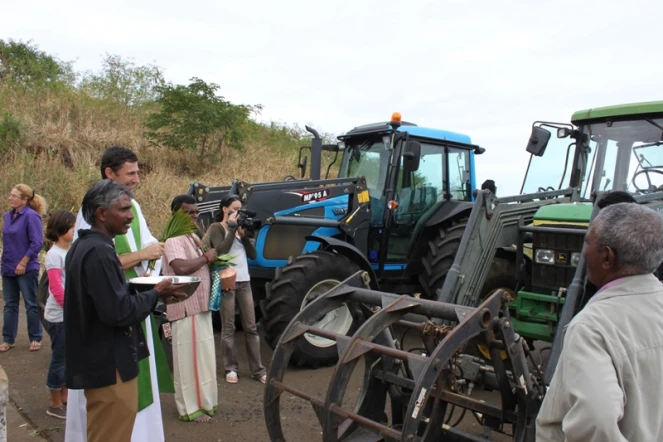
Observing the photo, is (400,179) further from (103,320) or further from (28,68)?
(28,68)

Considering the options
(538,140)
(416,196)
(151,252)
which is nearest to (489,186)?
(538,140)

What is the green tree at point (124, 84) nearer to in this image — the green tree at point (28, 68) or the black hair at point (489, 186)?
the green tree at point (28, 68)

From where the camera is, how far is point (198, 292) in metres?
4.00

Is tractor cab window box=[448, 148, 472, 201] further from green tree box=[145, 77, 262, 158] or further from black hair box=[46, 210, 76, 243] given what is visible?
green tree box=[145, 77, 262, 158]

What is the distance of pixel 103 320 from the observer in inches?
93.4

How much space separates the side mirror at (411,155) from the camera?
5586 mm

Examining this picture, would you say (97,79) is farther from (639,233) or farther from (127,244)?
(639,233)

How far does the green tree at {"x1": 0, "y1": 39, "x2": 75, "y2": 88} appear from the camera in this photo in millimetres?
15453

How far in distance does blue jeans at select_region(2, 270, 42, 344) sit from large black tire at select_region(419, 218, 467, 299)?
13.7 feet

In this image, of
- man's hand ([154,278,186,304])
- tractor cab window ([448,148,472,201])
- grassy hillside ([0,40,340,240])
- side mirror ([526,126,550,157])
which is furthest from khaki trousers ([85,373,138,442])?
grassy hillside ([0,40,340,240])

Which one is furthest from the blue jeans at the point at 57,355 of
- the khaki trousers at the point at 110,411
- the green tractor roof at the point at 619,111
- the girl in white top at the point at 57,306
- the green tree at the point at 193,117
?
the green tree at the point at 193,117

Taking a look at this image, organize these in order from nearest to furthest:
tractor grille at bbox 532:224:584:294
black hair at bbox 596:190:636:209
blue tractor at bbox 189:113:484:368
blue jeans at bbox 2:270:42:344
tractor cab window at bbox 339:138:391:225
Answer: black hair at bbox 596:190:636:209 → tractor grille at bbox 532:224:584:294 → blue tractor at bbox 189:113:484:368 → blue jeans at bbox 2:270:42:344 → tractor cab window at bbox 339:138:391:225

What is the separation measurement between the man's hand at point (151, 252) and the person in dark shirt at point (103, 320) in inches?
19.7

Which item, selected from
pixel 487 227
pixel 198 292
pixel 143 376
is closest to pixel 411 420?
pixel 143 376
